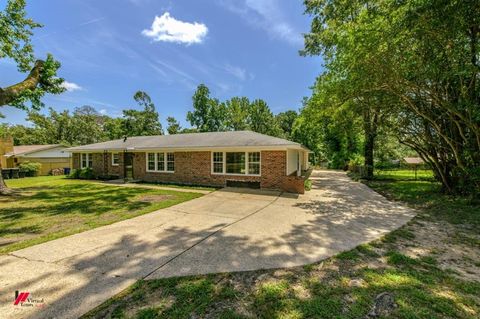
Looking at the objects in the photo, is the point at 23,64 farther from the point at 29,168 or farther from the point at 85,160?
the point at 29,168

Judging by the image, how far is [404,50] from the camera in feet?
24.5

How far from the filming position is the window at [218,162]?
12.7m

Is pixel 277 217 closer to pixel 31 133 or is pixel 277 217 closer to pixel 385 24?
pixel 385 24

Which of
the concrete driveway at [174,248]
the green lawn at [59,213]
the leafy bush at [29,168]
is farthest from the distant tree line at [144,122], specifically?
the concrete driveway at [174,248]

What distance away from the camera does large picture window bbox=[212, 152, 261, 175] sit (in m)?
11.8

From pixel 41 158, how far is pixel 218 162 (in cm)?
2309

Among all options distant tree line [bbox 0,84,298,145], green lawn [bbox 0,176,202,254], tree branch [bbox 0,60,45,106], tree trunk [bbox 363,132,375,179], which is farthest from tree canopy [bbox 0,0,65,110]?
distant tree line [bbox 0,84,298,145]

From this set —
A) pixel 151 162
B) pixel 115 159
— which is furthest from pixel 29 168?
pixel 151 162

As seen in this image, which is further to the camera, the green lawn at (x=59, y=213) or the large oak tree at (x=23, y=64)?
the large oak tree at (x=23, y=64)

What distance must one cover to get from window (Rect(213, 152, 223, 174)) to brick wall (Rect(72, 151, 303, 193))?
1.03 ft

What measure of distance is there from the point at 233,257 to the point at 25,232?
5.26 m

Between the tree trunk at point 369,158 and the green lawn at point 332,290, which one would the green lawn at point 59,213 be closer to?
the green lawn at point 332,290

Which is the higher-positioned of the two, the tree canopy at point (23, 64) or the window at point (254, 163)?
the tree canopy at point (23, 64)

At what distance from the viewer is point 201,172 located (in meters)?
13.1
